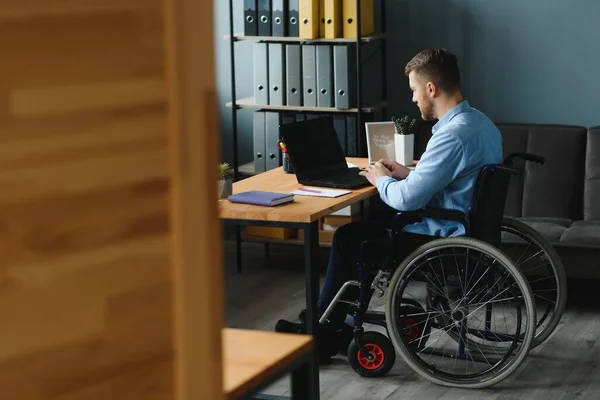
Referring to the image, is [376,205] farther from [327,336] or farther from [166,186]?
[166,186]

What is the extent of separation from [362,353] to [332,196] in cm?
60

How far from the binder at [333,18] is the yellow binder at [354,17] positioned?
0.03 meters

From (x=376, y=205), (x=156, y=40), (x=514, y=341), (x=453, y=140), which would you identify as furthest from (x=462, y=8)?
(x=156, y=40)

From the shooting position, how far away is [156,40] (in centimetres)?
113

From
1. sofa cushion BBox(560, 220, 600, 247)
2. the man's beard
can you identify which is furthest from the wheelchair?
sofa cushion BBox(560, 220, 600, 247)

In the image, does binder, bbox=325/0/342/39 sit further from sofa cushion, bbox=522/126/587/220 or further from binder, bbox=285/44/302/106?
sofa cushion, bbox=522/126/587/220

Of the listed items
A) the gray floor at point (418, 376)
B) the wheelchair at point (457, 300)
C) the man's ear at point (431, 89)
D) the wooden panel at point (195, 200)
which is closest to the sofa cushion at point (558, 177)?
the gray floor at point (418, 376)

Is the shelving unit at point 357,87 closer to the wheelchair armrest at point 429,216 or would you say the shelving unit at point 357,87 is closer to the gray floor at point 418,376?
the gray floor at point 418,376

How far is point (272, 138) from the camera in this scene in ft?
18.8

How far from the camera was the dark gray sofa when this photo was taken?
5.20 metres

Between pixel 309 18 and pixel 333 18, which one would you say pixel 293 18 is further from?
pixel 333 18

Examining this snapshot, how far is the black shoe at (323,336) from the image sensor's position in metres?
4.11

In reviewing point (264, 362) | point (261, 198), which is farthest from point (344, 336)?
point (264, 362)

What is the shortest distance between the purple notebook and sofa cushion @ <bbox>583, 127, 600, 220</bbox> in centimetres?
192
